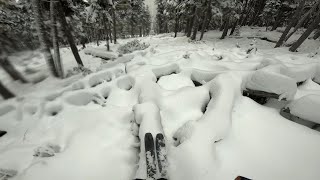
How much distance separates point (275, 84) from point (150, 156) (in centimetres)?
361

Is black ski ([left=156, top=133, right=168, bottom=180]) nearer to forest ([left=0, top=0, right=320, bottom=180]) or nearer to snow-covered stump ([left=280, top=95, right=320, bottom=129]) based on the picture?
forest ([left=0, top=0, right=320, bottom=180])

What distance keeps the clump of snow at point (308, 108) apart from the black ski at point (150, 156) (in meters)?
3.36

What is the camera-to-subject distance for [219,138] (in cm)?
349

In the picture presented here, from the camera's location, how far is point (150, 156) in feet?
9.75

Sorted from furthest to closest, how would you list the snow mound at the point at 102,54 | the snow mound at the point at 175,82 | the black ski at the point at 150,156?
1. the snow mound at the point at 102,54
2. the snow mound at the point at 175,82
3. the black ski at the point at 150,156

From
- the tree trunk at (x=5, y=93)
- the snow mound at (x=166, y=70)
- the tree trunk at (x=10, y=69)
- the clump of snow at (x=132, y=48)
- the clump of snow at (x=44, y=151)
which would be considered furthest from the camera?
the clump of snow at (x=132, y=48)

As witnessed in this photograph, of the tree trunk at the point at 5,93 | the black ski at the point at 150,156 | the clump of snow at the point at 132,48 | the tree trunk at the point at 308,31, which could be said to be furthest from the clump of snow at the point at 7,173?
the tree trunk at the point at 308,31

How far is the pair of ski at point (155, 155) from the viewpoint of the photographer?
2733 millimetres

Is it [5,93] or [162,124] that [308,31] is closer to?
[162,124]

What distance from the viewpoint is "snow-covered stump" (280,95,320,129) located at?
12.0 feet

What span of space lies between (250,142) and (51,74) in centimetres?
708

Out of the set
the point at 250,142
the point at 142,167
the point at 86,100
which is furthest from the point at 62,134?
the point at 250,142

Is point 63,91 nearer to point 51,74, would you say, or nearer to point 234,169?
point 51,74

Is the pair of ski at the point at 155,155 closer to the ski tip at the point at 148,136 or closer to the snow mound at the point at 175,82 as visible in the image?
the ski tip at the point at 148,136
